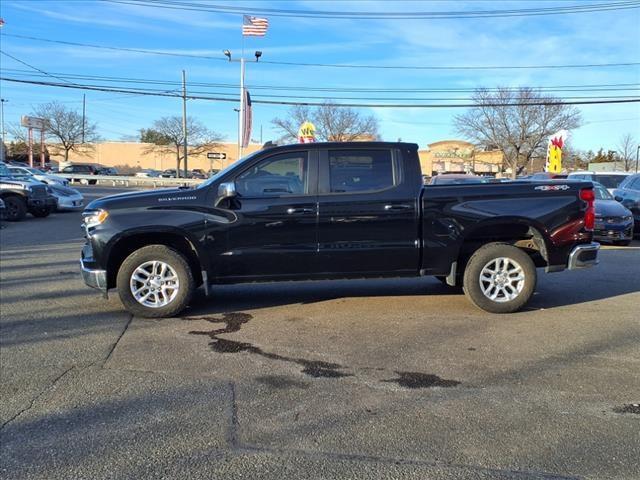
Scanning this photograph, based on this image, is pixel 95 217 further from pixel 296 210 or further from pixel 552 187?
A: pixel 552 187

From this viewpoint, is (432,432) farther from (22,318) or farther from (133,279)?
(22,318)

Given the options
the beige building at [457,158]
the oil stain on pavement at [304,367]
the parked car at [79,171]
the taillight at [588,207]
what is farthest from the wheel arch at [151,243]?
the beige building at [457,158]

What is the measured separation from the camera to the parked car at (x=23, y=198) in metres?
17.3

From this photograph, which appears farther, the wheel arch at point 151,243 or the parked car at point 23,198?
the parked car at point 23,198

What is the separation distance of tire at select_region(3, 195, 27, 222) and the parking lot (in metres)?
11.7

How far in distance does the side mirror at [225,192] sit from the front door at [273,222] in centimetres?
15

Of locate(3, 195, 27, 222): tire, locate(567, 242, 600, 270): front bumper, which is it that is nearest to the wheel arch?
locate(567, 242, 600, 270): front bumper

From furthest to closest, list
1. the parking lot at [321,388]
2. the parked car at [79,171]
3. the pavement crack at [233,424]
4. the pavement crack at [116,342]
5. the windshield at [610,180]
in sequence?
the parked car at [79,171] → the windshield at [610,180] → the pavement crack at [116,342] → the pavement crack at [233,424] → the parking lot at [321,388]

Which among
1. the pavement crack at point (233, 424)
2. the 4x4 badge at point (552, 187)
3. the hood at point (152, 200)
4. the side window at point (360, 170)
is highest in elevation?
the side window at point (360, 170)

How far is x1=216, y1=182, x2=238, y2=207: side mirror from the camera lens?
235 inches

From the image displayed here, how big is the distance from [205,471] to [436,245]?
4049 mm

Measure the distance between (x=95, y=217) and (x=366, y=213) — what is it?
120 inches

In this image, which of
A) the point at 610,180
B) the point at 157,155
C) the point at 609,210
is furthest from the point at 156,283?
the point at 157,155

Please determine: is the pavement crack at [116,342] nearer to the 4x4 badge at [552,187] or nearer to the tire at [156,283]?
the tire at [156,283]
